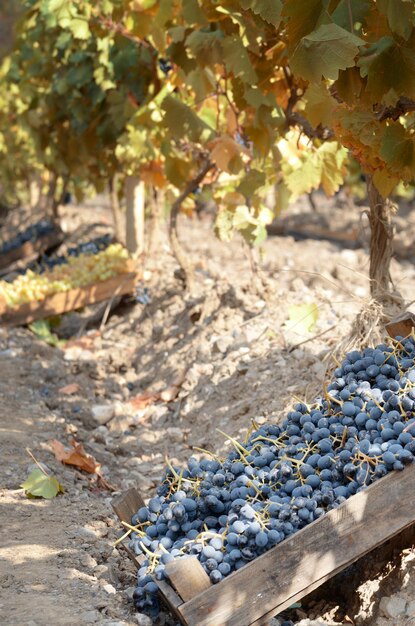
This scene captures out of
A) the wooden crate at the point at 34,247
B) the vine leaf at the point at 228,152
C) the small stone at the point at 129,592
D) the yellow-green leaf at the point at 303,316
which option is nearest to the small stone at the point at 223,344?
the yellow-green leaf at the point at 303,316

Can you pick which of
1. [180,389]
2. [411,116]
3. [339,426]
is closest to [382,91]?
[339,426]

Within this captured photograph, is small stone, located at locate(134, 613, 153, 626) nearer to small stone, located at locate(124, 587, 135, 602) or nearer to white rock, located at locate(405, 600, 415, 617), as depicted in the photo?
small stone, located at locate(124, 587, 135, 602)

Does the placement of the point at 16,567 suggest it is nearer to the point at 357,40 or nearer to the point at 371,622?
the point at 371,622

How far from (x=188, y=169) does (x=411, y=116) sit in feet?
A: 6.32

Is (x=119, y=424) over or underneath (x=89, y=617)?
underneath

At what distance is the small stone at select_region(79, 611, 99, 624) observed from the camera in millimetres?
2422

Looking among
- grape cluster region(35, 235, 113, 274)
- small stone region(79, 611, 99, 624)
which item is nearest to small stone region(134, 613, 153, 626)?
small stone region(79, 611, 99, 624)

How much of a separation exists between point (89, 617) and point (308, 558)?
67cm

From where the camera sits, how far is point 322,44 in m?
2.43

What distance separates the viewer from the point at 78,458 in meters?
3.93

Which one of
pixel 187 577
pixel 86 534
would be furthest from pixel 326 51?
pixel 86 534

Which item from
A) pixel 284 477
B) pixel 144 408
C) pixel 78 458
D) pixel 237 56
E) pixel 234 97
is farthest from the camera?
pixel 144 408

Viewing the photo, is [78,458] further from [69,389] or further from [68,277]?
[68,277]

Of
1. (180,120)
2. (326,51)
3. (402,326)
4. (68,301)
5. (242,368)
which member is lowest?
(242,368)
